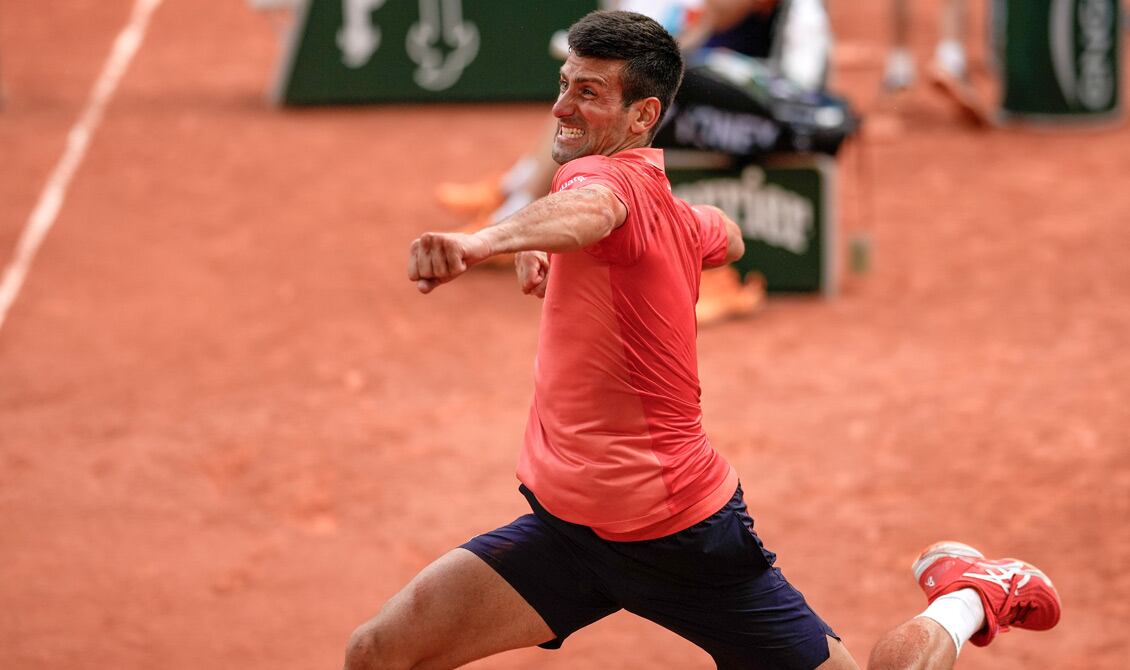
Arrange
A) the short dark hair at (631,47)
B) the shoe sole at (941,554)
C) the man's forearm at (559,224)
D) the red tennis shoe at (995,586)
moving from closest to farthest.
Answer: the man's forearm at (559,224)
the short dark hair at (631,47)
the red tennis shoe at (995,586)
the shoe sole at (941,554)

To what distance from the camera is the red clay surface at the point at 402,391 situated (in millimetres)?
5934

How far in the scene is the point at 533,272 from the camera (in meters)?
3.68

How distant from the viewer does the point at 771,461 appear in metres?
7.08

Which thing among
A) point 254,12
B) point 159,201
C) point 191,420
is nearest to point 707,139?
point 191,420

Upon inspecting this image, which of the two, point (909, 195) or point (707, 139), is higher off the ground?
point (707, 139)

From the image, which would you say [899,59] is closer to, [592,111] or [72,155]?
[72,155]

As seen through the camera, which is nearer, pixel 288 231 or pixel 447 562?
pixel 447 562

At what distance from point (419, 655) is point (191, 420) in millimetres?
4259

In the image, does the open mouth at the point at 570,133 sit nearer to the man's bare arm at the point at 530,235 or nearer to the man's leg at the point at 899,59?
the man's bare arm at the point at 530,235

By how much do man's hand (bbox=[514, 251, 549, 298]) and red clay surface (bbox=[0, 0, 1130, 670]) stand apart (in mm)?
2182

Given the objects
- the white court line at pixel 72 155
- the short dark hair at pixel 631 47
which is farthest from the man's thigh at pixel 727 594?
the white court line at pixel 72 155

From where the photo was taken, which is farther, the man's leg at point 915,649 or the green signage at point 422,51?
the green signage at point 422,51

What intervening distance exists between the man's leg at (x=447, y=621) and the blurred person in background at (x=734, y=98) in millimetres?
5325

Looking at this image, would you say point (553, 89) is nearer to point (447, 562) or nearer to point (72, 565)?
point (72, 565)
